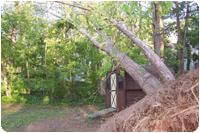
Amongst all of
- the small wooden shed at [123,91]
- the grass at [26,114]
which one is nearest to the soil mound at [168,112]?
the small wooden shed at [123,91]

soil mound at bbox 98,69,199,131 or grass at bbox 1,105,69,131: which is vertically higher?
soil mound at bbox 98,69,199,131

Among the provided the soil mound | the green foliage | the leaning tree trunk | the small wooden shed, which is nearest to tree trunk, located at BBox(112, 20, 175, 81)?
the leaning tree trunk

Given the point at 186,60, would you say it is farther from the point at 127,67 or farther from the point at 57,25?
the point at 127,67

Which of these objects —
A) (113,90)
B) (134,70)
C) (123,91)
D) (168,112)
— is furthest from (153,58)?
(113,90)

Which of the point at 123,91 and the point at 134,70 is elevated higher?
the point at 134,70

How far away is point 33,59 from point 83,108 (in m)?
2.39

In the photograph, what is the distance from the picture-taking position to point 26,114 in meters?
10.5

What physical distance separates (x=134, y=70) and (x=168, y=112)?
2.17m

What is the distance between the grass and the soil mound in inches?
191

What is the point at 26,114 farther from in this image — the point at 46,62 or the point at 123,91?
the point at 123,91

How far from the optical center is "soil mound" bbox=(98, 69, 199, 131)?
3871 millimetres

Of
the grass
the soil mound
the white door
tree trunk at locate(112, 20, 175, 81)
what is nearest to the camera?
the soil mound

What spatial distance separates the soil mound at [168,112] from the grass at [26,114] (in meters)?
4.86

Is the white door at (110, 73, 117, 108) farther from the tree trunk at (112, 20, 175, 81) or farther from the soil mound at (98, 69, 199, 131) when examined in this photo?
the soil mound at (98, 69, 199, 131)
